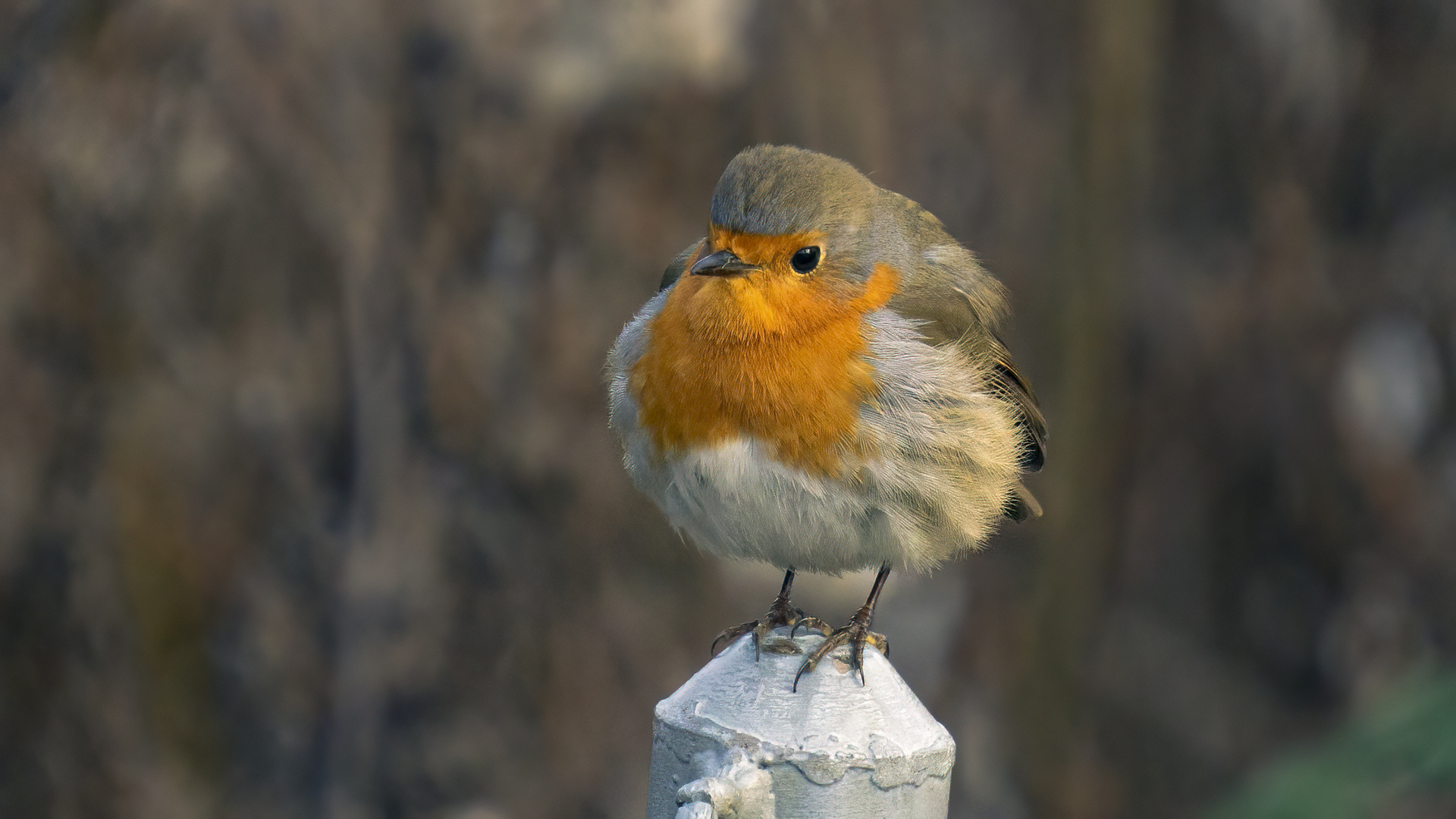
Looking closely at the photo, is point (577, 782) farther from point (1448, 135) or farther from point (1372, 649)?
point (1448, 135)

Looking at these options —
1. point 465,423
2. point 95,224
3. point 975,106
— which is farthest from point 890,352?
point 95,224

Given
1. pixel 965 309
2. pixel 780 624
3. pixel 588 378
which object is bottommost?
pixel 780 624

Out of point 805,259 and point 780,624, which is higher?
point 805,259

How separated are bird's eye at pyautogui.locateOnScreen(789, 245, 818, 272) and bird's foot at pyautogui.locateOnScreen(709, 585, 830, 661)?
59cm

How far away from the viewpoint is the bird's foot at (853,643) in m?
1.59

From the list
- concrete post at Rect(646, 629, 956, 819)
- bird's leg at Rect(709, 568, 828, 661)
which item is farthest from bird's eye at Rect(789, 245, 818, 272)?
concrete post at Rect(646, 629, 956, 819)

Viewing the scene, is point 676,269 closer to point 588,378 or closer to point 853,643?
point 853,643

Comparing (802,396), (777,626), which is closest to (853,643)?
(777,626)

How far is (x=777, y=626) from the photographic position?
217cm

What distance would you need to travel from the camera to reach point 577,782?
429 centimetres

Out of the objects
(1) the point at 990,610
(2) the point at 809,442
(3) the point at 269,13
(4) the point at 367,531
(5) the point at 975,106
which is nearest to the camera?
(2) the point at 809,442

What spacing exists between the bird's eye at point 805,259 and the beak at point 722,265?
10 cm

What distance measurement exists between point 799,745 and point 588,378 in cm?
263

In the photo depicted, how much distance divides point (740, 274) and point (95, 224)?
2.29 meters
